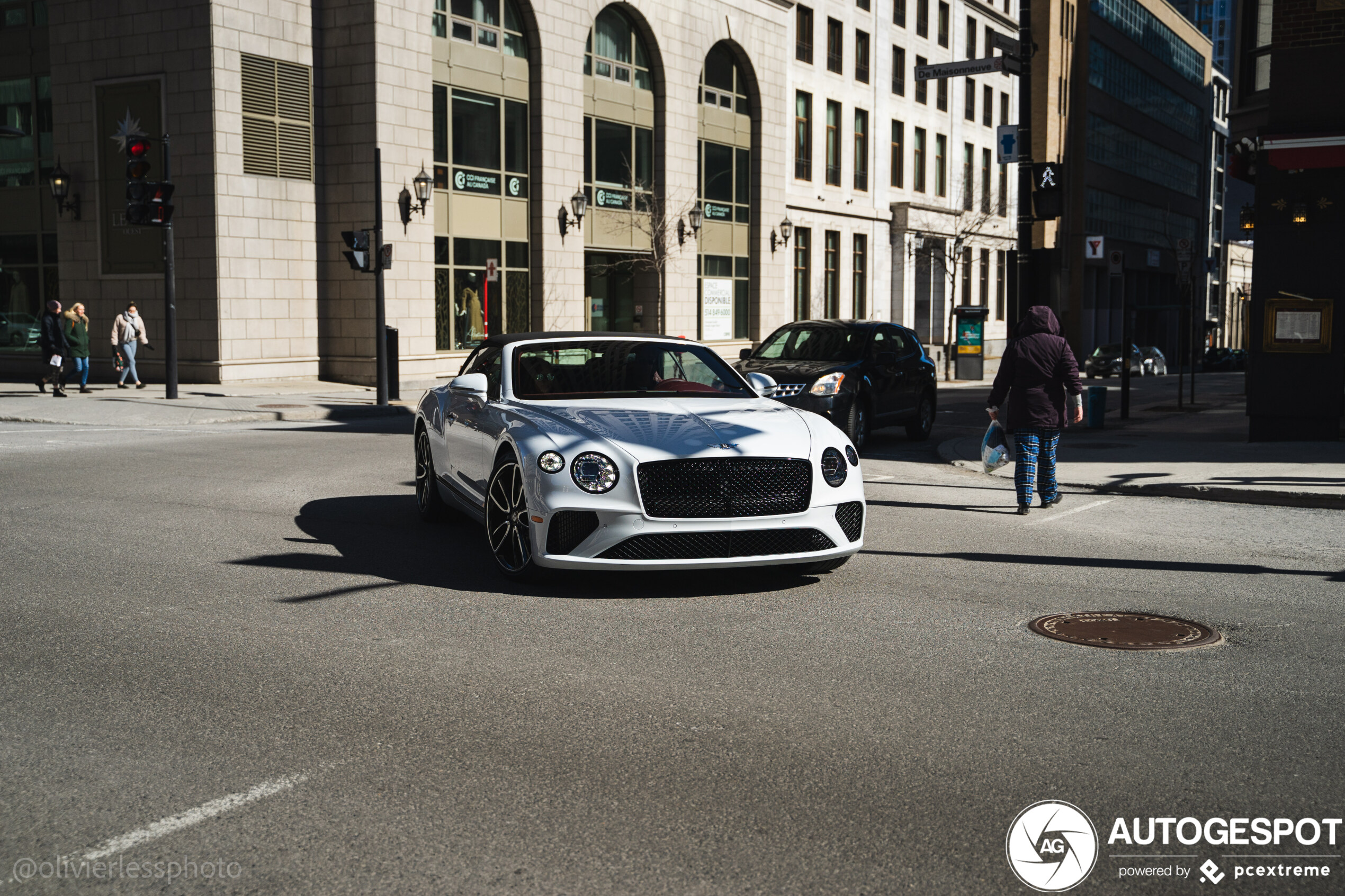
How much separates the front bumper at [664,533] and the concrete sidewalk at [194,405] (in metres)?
14.5

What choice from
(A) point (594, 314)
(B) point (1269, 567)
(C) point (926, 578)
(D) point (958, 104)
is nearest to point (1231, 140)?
(B) point (1269, 567)

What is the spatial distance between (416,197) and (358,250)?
253 inches

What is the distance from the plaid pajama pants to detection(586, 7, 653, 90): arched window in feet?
85.8

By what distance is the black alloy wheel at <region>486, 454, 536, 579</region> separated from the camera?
293 inches

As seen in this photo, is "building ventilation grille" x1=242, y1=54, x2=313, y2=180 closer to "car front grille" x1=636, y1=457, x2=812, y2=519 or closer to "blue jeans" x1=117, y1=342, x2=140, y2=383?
"blue jeans" x1=117, y1=342, x2=140, y2=383

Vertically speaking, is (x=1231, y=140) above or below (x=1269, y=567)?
above

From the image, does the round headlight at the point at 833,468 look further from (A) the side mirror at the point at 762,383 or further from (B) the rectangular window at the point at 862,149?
(B) the rectangular window at the point at 862,149

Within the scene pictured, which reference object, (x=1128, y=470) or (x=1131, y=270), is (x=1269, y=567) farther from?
(x=1131, y=270)

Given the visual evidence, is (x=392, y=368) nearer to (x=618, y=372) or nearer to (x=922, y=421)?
(x=922, y=421)

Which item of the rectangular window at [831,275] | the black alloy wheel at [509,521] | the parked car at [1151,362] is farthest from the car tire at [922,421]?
the parked car at [1151,362]

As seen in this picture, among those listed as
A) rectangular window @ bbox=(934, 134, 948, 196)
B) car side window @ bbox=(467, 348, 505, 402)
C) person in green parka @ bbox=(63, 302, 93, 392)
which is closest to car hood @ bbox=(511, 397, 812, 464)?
car side window @ bbox=(467, 348, 505, 402)

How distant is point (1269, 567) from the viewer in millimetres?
8445

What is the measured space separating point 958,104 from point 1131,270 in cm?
1814

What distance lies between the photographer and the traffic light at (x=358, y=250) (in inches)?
913
